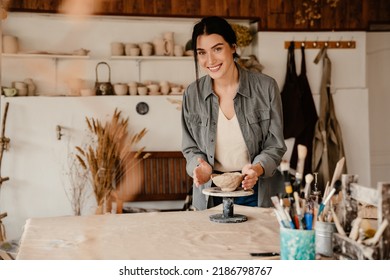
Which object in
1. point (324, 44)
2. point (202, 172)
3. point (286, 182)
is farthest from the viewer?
point (324, 44)

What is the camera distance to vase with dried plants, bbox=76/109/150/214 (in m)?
3.29

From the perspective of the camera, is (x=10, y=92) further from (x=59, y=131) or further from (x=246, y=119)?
(x=246, y=119)

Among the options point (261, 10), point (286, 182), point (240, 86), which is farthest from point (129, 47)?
point (286, 182)

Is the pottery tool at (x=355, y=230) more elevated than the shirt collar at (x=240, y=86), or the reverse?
the shirt collar at (x=240, y=86)

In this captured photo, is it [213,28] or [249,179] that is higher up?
[213,28]

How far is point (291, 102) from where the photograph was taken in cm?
363

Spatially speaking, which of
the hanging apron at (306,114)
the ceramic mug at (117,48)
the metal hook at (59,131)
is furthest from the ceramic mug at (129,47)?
the hanging apron at (306,114)

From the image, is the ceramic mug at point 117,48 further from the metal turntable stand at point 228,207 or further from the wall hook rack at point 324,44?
the metal turntable stand at point 228,207

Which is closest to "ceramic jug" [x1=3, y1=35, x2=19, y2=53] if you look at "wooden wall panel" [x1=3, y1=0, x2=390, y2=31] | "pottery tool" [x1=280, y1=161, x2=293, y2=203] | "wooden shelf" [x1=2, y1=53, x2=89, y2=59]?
"wooden shelf" [x1=2, y1=53, x2=89, y2=59]

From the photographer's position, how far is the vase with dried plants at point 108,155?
3.29 m

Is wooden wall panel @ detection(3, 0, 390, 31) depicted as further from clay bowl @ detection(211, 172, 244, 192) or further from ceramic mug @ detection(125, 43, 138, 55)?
clay bowl @ detection(211, 172, 244, 192)

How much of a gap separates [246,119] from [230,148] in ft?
0.37

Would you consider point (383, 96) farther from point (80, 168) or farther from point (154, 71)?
point (80, 168)

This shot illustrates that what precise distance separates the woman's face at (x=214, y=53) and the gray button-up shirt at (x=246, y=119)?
0.31ft
